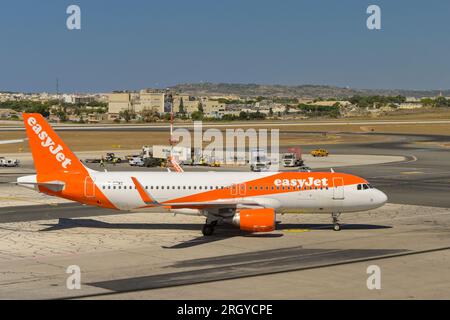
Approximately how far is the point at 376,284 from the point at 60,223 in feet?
92.6

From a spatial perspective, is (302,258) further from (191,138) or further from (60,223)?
(191,138)

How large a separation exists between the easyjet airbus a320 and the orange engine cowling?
1.89 metres

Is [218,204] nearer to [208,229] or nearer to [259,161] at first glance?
[208,229]

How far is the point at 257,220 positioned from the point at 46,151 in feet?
51.9

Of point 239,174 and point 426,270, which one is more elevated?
point 239,174

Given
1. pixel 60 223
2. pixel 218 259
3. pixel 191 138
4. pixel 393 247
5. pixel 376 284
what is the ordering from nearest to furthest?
pixel 376 284, pixel 218 259, pixel 393 247, pixel 60 223, pixel 191 138

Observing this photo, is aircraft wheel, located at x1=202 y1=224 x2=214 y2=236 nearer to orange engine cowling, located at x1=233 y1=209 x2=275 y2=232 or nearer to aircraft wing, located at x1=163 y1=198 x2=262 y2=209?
aircraft wing, located at x1=163 y1=198 x2=262 y2=209

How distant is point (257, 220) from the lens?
1828 inches

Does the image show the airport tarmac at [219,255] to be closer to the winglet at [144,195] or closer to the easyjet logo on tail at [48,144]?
the winglet at [144,195]

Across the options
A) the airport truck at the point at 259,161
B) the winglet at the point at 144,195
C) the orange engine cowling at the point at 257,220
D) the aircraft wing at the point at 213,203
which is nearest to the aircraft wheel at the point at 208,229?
the aircraft wing at the point at 213,203

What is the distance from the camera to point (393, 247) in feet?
147

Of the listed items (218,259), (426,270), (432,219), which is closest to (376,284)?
(426,270)

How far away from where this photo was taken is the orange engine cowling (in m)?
46.3

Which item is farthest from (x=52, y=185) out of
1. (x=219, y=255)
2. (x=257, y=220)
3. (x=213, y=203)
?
(x=257, y=220)
